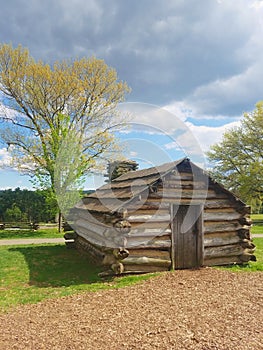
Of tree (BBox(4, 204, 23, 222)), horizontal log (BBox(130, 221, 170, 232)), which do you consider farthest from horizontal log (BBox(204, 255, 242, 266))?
tree (BBox(4, 204, 23, 222))

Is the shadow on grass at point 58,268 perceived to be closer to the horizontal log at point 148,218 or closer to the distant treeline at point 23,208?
the horizontal log at point 148,218

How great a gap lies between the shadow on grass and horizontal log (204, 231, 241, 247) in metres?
4.09

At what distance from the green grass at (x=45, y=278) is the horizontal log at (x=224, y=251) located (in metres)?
2.64

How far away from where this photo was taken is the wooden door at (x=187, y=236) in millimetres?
10227

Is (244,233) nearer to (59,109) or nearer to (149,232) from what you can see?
(149,232)

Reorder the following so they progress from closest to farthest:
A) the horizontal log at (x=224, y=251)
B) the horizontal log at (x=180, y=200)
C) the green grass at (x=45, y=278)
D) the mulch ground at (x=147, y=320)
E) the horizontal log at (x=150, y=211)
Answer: the mulch ground at (x=147, y=320)
the green grass at (x=45, y=278)
the horizontal log at (x=150, y=211)
the horizontal log at (x=180, y=200)
the horizontal log at (x=224, y=251)

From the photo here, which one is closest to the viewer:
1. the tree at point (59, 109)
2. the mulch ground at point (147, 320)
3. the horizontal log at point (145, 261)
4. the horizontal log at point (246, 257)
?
the mulch ground at point (147, 320)

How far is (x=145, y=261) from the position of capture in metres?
9.44

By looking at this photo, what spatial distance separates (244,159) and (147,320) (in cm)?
3083

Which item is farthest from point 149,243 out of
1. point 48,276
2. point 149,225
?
point 48,276

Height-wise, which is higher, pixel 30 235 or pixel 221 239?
pixel 221 239

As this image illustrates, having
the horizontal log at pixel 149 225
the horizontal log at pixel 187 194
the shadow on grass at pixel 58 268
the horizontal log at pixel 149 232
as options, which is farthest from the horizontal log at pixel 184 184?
the shadow on grass at pixel 58 268

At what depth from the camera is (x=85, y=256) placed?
1281 cm

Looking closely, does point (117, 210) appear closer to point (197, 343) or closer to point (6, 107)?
point (197, 343)
